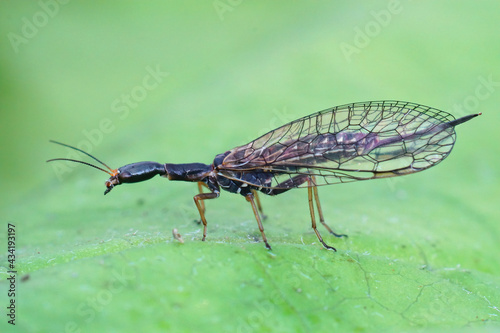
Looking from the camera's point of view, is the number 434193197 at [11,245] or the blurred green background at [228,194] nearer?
the blurred green background at [228,194]

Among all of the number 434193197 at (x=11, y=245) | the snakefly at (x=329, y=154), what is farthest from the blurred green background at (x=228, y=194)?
the snakefly at (x=329, y=154)

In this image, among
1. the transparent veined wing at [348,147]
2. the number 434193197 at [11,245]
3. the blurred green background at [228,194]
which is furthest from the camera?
the transparent veined wing at [348,147]

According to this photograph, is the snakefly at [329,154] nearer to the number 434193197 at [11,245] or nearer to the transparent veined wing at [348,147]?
the transparent veined wing at [348,147]

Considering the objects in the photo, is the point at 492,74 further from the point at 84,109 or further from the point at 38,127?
the point at 38,127

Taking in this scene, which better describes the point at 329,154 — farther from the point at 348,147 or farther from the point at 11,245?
the point at 11,245

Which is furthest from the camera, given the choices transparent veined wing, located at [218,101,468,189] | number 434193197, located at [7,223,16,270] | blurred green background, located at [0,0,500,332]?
transparent veined wing, located at [218,101,468,189]

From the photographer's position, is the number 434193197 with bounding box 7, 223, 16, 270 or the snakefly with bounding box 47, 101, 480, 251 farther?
the snakefly with bounding box 47, 101, 480, 251

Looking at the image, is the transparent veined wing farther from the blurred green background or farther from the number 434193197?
the number 434193197

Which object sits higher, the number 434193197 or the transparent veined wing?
the transparent veined wing

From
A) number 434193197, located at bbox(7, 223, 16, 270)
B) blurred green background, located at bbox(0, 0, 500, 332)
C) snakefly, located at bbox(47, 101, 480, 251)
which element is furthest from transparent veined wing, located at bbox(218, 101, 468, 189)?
number 434193197, located at bbox(7, 223, 16, 270)
